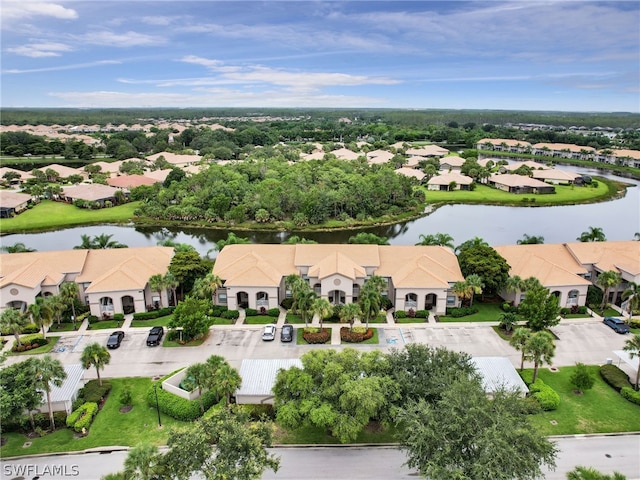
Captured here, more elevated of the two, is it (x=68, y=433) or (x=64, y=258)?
(x=64, y=258)

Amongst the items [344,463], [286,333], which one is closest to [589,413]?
[344,463]

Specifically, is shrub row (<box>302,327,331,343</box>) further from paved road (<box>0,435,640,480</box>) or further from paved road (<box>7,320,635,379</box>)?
paved road (<box>0,435,640,480</box>)

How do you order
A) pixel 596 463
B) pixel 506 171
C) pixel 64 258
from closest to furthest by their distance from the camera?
1. pixel 596 463
2. pixel 64 258
3. pixel 506 171

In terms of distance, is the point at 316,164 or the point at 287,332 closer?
the point at 287,332

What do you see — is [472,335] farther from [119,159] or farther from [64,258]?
[119,159]

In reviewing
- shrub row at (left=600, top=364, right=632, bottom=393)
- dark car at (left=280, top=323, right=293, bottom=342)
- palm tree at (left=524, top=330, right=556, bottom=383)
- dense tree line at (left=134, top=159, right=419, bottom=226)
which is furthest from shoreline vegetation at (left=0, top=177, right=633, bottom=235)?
palm tree at (left=524, top=330, right=556, bottom=383)

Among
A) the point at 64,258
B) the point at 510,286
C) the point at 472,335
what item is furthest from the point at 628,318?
the point at 64,258
